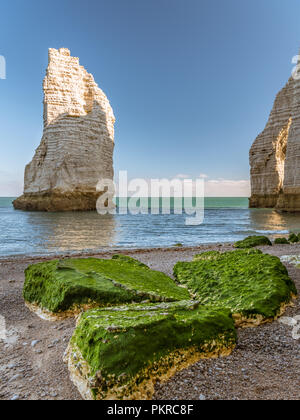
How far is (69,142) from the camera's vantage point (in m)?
36.2

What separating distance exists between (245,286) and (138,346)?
2164 mm

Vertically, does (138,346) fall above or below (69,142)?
below

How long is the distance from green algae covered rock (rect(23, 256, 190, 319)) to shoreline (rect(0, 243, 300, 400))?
28 cm

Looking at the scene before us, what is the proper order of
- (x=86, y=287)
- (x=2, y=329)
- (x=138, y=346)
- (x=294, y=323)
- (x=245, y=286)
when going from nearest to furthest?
1. (x=138, y=346)
2. (x=294, y=323)
3. (x=2, y=329)
4. (x=86, y=287)
5. (x=245, y=286)

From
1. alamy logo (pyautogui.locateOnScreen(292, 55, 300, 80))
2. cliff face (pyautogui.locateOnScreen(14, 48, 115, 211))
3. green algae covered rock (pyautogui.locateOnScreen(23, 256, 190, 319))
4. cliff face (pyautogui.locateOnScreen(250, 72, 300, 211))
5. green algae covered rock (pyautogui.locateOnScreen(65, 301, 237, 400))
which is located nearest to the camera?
green algae covered rock (pyautogui.locateOnScreen(65, 301, 237, 400))

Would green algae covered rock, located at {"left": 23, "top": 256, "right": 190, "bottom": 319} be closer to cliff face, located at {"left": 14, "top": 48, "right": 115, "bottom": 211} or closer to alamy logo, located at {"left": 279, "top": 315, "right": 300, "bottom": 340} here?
alamy logo, located at {"left": 279, "top": 315, "right": 300, "bottom": 340}

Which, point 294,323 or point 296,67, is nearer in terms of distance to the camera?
point 294,323

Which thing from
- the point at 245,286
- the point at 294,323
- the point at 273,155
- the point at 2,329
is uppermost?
the point at 273,155

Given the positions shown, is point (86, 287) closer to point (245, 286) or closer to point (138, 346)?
point (138, 346)

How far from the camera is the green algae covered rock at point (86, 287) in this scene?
3.37 metres

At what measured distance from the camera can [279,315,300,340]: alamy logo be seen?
2.69 meters

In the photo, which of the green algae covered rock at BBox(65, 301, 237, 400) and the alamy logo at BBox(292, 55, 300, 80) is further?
the alamy logo at BBox(292, 55, 300, 80)

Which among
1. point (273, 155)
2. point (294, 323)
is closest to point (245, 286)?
point (294, 323)

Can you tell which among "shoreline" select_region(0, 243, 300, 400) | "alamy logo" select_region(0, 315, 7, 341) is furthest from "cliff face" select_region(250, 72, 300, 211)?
"alamy logo" select_region(0, 315, 7, 341)
